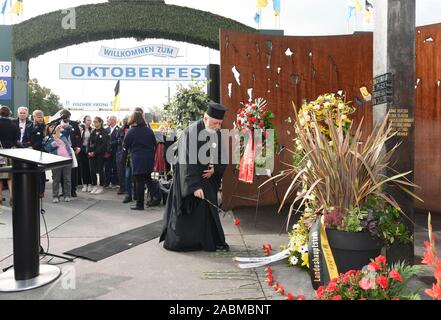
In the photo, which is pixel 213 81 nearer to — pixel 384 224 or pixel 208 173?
pixel 208 173

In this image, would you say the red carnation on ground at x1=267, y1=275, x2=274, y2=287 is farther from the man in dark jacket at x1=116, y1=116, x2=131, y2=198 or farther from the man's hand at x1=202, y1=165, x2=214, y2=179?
the man in dark jacket at x1=116, y1=116, x2=131, y2=198

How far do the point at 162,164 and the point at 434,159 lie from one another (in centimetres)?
497

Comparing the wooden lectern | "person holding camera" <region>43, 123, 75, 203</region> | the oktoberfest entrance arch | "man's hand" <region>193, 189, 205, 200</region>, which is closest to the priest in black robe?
"man's hand" <region>193, 189, 205, 200</region>

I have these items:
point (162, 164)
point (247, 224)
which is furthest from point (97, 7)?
point (247, 224)

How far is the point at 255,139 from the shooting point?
581 cm

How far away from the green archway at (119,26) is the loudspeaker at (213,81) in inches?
259

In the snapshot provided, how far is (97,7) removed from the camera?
13.1 meters

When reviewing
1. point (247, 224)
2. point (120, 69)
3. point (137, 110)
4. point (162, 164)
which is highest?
point (120, 69)

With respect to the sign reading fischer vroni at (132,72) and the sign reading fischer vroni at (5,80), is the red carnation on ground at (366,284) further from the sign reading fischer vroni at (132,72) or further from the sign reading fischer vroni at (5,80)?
the sign reading fischer vroni at (132,72)

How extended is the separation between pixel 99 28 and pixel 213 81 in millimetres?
7150

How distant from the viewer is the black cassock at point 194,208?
14.8 feet

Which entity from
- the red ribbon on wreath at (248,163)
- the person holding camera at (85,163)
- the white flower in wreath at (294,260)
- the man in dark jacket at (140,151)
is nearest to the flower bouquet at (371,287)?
the white flower in wreath at (294,260)

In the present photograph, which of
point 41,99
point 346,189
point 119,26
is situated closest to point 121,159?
point 119,26
